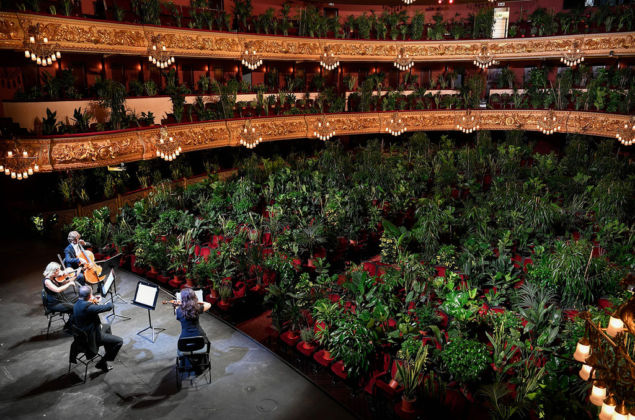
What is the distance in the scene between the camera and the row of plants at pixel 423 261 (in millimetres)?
6094

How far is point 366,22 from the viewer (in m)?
20.9

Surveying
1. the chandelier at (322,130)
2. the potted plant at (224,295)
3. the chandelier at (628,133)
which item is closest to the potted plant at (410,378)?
the potted plant at (224,295)

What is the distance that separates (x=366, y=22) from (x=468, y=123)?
6813 mm

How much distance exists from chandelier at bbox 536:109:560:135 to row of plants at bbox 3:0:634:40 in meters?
3.61

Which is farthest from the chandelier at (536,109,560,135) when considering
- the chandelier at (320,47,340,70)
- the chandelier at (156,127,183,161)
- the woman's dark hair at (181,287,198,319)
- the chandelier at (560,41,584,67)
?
the woman's dark hair at (181,287,198,319)

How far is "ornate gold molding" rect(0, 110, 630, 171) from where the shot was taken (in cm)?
1195

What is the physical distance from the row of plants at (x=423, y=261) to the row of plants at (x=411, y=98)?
288 centimetres

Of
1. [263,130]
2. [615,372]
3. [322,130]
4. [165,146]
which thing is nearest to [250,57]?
[263,130]

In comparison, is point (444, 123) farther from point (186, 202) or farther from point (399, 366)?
point (399, 366)

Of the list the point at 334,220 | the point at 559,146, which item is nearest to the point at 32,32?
the point at 334,220

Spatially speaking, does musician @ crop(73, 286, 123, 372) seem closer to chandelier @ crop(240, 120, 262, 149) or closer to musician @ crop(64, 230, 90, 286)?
musician @ crop(64, 230, 90, 286)

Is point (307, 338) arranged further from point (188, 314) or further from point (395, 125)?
point (395, 125)

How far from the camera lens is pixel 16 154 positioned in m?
11.1

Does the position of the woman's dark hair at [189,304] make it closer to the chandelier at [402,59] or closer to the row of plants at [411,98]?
the row of plants at [411,98]
